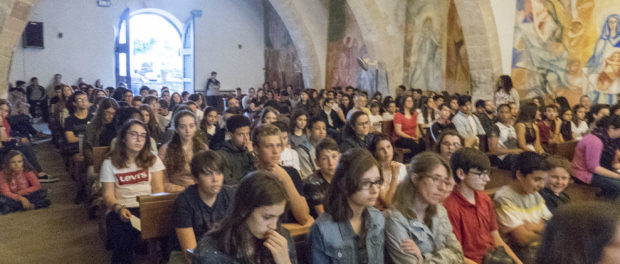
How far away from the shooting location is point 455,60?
42.7 feet

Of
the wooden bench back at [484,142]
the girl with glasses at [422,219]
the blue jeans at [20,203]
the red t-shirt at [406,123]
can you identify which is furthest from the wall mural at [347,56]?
the girl with glasses at [422,219]

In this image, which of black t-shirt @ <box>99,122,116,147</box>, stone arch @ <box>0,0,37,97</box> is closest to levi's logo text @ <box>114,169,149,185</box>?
black t-shirt @ <box>99,122,116,147</box>

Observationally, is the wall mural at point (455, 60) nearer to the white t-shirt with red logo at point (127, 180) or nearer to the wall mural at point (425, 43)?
the wall mural at point (425, 43)

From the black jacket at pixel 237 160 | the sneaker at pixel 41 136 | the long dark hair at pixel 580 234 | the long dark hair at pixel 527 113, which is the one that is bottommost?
the sneaker at pixel 41 136

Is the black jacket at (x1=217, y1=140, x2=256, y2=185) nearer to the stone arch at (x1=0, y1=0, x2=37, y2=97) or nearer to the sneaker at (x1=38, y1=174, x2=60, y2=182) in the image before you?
the sneaker at (x1=38, y1=174, x2=60, y2=182)

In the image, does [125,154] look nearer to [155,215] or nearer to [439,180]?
[155,215]

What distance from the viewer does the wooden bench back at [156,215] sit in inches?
119

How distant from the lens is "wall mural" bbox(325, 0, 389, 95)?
13.7m

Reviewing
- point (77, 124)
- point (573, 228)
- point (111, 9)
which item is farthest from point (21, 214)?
point (111, 9)

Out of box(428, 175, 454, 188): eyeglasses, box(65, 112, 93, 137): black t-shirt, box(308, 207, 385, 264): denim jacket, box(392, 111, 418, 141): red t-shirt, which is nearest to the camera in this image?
box(308, 207, 385, 264): denim jacket

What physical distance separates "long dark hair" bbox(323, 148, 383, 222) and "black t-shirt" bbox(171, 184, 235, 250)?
2.20 ft

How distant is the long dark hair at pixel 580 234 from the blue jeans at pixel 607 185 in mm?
4576

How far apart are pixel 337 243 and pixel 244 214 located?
54cm

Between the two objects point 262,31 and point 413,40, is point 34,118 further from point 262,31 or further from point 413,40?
point 413,40
